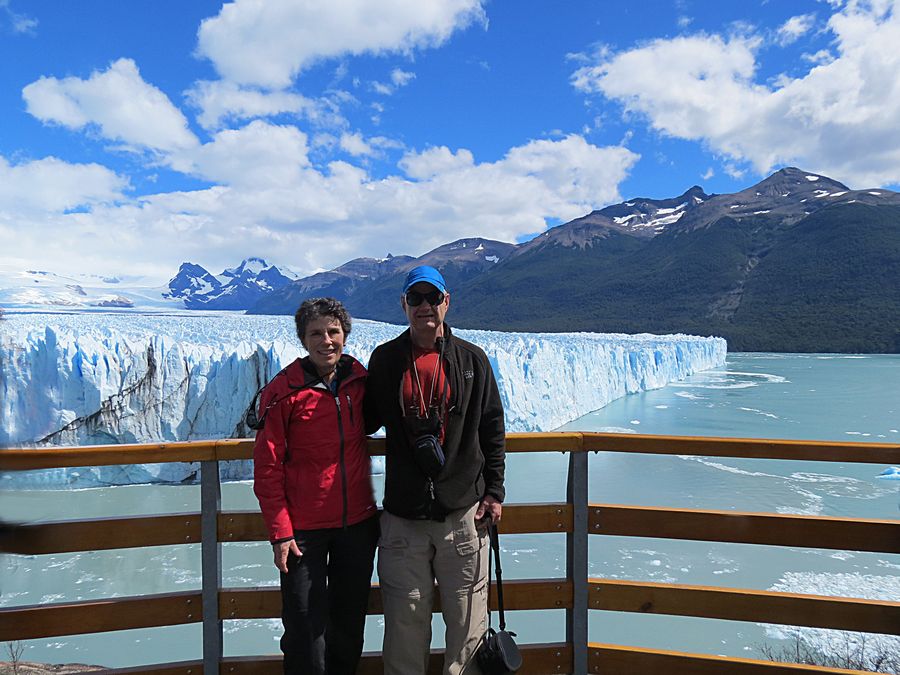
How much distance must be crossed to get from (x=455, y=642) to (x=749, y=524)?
0.93 metres

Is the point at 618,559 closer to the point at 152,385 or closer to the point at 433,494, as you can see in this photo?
the point at 433,494

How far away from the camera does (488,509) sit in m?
1.72

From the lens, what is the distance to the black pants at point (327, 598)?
165 centimetres

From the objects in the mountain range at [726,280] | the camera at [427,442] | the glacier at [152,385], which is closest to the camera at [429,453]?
the camera at [427,442]

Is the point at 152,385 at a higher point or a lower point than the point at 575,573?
lower

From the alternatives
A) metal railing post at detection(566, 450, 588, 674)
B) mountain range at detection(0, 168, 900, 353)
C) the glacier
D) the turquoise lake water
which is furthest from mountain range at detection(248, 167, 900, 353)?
metal railing post at detection(566, 450, 588, 674)

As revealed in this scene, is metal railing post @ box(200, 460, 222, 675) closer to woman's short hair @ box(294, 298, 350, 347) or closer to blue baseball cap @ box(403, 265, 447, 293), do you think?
woman's short hair @ box(294, 298, 350, 347)

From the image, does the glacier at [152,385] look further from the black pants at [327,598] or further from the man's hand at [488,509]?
the man's hand at [488,509]

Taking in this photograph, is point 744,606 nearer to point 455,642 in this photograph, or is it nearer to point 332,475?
point 455,642

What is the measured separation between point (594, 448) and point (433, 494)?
0.54 m

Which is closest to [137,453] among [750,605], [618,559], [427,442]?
[427,442]

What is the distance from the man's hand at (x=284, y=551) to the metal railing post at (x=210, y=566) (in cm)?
28

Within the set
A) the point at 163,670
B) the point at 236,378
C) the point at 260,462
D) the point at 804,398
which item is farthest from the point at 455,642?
the point at 804,398

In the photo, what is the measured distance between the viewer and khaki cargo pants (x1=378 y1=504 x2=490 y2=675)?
1.69 meters
